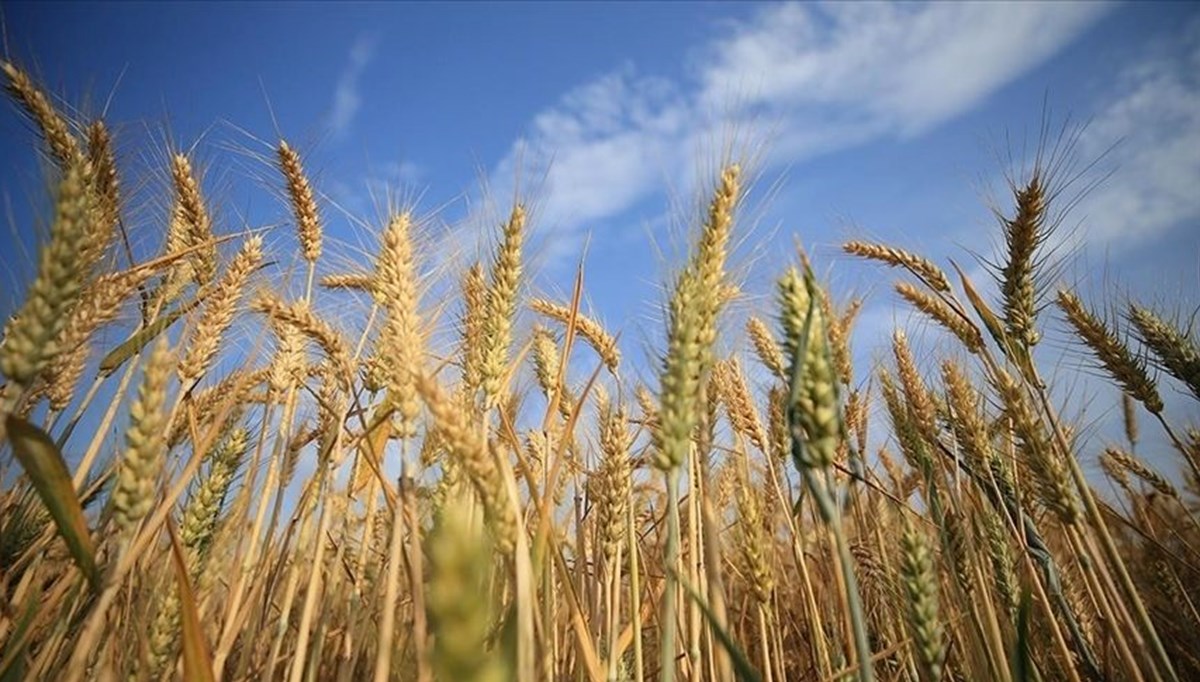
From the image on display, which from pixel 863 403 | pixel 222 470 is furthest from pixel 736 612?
pixel 222 470

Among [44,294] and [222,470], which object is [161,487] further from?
[44,294]

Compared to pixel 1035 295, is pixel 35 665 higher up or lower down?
lower down

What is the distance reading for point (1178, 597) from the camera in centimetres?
370

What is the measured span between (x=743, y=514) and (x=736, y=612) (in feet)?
5.85

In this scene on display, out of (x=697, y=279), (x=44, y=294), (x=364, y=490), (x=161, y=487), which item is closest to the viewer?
(x=44, y=294)

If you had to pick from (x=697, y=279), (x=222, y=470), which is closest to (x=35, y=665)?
(x=222, y=470)

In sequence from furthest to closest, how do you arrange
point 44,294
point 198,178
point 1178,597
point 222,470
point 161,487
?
1. point 1178,597
2. point 198,178
3. point 222,470
4. point 161,487
5. point 44,294

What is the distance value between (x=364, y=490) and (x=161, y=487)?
820 mm

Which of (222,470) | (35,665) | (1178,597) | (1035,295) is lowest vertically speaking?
(35,665)

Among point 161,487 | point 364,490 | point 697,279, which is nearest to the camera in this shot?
point 697,279

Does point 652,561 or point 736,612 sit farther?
point 736,612

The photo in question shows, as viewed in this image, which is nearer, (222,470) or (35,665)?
(35,665)

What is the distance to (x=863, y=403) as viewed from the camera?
3729 millimetres

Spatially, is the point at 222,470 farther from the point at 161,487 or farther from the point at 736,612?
the point at 736,612
